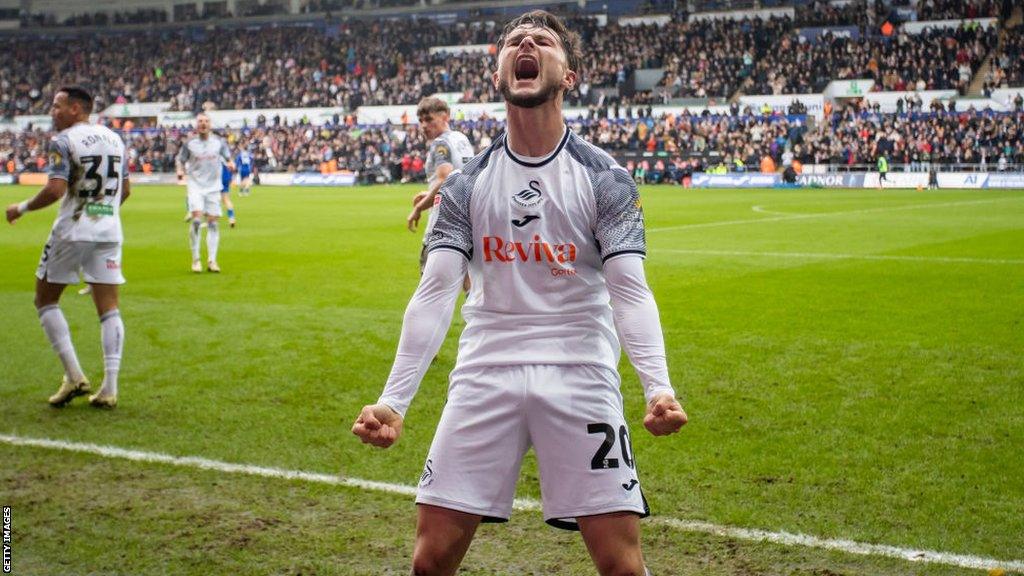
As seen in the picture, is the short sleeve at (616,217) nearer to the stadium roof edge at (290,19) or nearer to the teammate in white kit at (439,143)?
the teammate in white kit at (439,143)

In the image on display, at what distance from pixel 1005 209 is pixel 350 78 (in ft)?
157

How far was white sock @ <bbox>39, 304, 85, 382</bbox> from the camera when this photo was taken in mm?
8508

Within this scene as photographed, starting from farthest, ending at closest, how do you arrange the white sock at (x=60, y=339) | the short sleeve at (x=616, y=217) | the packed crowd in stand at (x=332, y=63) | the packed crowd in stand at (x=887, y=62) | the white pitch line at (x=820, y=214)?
the packed crowd in stand at (x=332, y=63), the packed crowd in stand at (x=887, y=62), the white pitch line at (x=820, y=214), the white sock at (x=60, y=339), the short sleeve at (x=616, y=217)

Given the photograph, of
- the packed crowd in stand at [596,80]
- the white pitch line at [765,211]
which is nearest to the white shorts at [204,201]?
the white pitch line at [765,211]

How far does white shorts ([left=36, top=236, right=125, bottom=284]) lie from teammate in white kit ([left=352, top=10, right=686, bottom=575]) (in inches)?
222

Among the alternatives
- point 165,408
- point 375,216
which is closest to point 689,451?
point 165,408

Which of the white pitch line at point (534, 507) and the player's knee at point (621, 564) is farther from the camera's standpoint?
the white pitch line at point (534, 507)

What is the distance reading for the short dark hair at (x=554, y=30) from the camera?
3.73m

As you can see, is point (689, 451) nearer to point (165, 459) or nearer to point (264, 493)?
point (264, 493)

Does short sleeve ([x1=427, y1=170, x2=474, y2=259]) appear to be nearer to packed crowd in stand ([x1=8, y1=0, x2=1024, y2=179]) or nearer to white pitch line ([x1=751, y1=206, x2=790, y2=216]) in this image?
white pitch line ([x1=751, y1=206, x2=790, y2=216])

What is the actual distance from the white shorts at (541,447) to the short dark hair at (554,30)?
1081 mm

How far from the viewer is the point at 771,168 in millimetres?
45344

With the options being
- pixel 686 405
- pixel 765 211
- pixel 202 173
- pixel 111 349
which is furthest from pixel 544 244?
pixel 765 211

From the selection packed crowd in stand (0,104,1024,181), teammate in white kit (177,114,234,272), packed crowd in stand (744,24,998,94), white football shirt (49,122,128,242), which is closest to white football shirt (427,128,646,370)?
white football shirt (49,122,128,242)
